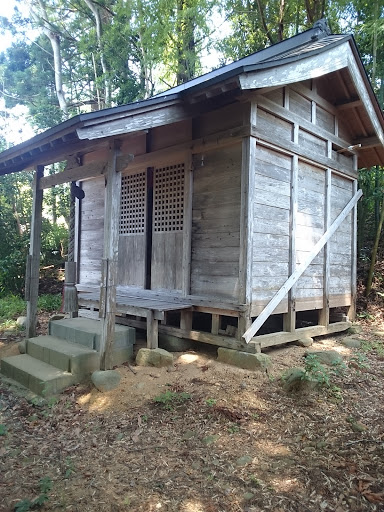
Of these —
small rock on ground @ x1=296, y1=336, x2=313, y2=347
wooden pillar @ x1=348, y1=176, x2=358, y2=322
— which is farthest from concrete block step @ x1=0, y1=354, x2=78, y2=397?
wooden pillar @ x1=348, y1=176, x2=358, y2=322

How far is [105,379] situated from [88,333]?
93 cm

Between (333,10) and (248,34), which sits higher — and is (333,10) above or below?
below

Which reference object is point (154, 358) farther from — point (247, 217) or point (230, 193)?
point (230, 193)

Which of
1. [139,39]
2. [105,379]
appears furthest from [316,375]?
[139,39]

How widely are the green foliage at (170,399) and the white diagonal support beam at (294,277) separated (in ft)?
4.48

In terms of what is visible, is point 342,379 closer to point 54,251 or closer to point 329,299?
point 329,299

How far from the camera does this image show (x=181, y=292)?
6.27m

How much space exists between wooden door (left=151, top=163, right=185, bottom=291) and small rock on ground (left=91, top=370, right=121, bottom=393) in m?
2.04

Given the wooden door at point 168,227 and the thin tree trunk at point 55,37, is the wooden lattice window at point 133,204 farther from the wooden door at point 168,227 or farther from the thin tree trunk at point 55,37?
the thin tree trunk at point 55,37

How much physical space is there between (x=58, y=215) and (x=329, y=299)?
15.1 metres

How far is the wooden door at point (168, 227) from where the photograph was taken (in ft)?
21.3

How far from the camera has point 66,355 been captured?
16.2 ft

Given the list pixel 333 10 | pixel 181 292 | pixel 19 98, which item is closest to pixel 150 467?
pixel 181 292

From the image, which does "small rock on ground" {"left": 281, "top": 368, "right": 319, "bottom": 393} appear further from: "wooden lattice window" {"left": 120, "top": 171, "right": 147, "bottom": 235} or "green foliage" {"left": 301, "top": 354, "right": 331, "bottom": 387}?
"wooden lattice window" {"left": 120, "top": 171, "right": 147, "bottom": 235}
